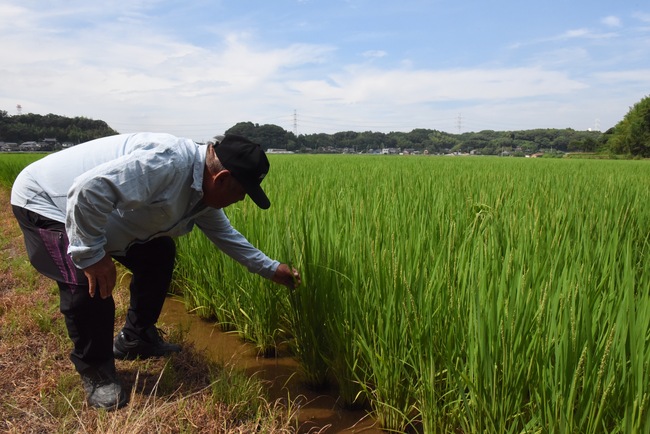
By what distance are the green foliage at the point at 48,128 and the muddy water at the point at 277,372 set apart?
2895 centimetres

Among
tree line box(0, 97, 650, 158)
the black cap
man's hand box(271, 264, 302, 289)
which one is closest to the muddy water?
man's hand box(271, 264, 302, 289)

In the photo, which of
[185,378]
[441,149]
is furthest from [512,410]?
[441,149]

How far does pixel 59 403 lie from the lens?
159cm

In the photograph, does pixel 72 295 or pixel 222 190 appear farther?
pixel 72 295

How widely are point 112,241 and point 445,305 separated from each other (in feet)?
4.09

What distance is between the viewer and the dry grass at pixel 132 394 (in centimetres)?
146

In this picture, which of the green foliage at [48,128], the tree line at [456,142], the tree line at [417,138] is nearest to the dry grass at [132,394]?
the tree line at [417,138]

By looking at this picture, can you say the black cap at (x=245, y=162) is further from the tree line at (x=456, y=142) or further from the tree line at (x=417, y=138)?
the tree line at (x=456, y=142)

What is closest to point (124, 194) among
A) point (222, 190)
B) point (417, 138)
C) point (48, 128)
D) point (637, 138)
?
point (222, 190)

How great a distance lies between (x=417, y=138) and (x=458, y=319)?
61.3 metres

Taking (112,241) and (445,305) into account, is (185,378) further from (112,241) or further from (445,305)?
(445,305)

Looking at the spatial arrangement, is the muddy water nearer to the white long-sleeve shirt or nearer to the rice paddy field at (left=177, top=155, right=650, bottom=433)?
the rice paddy field at (left=177, top=155, right=650, bottom=433)

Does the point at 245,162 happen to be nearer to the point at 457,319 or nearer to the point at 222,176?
the point at 222,176

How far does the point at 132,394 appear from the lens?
1.52 meters
